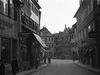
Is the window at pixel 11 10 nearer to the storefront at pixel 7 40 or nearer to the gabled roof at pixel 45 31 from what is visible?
the storefront at pixel 7 40

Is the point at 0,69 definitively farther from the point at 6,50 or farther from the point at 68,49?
the point at 68,49

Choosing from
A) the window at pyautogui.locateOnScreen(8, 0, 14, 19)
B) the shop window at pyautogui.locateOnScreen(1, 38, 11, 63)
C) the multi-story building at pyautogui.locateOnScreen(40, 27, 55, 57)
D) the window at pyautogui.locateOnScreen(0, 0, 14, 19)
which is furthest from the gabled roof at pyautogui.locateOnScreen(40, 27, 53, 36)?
the shop window at pyautogui.locateOnScreen(1, 38, 11, 63)

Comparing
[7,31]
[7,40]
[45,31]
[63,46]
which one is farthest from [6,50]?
[45,31]

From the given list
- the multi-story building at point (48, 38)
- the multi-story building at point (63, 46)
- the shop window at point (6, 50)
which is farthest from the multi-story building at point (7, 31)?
the multi-story building at point (48, 38)

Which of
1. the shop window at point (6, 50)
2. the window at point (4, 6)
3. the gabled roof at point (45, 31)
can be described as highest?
the gabled roof at point (45, 31)

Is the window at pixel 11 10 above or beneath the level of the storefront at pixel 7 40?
above

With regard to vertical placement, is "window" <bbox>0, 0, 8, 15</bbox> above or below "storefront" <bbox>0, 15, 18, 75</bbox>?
above

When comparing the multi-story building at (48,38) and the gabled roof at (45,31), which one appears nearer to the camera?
the gabled roof at (45,31)

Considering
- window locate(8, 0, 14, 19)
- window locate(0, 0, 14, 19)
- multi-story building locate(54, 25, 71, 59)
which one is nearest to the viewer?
window locate(0, 0, 14, 19)

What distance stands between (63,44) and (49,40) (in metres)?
8.99

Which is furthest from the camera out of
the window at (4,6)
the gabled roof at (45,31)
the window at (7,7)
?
the gabled roof at (45,31)

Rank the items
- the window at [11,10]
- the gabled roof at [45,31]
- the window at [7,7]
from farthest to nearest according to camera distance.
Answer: the gabled roof at [45,31], the window at [11,10], the window at [7,7]

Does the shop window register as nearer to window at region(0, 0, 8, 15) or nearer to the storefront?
the storefront

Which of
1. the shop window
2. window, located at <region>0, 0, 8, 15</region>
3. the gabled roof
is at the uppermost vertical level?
the gabled roof
